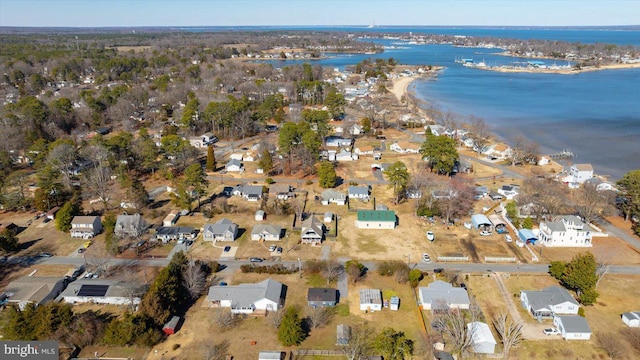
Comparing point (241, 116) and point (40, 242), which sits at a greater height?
point (241, 116)

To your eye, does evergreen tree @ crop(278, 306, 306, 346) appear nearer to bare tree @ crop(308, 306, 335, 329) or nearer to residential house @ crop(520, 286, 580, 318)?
bare tree @ crop(308, 306, 335, 329)

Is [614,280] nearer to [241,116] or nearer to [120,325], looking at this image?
[120,325]

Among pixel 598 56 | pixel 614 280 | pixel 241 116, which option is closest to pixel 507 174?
pixel 614 280

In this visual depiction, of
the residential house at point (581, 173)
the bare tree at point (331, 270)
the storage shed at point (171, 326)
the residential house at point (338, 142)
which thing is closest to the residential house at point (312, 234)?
the bare tree at point (331, 270)

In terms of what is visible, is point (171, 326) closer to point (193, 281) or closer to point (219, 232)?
point (193, 281)

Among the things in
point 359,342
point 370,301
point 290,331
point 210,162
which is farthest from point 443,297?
point 210,162

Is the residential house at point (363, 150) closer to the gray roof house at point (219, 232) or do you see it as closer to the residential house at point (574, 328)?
the gray roof house at point (219, 232)

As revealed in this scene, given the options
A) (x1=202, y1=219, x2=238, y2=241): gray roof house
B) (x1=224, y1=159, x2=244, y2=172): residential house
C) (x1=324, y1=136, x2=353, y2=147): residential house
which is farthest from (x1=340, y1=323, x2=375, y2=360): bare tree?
(x1=324, y1=136, x2=353, y2=147): residential house
